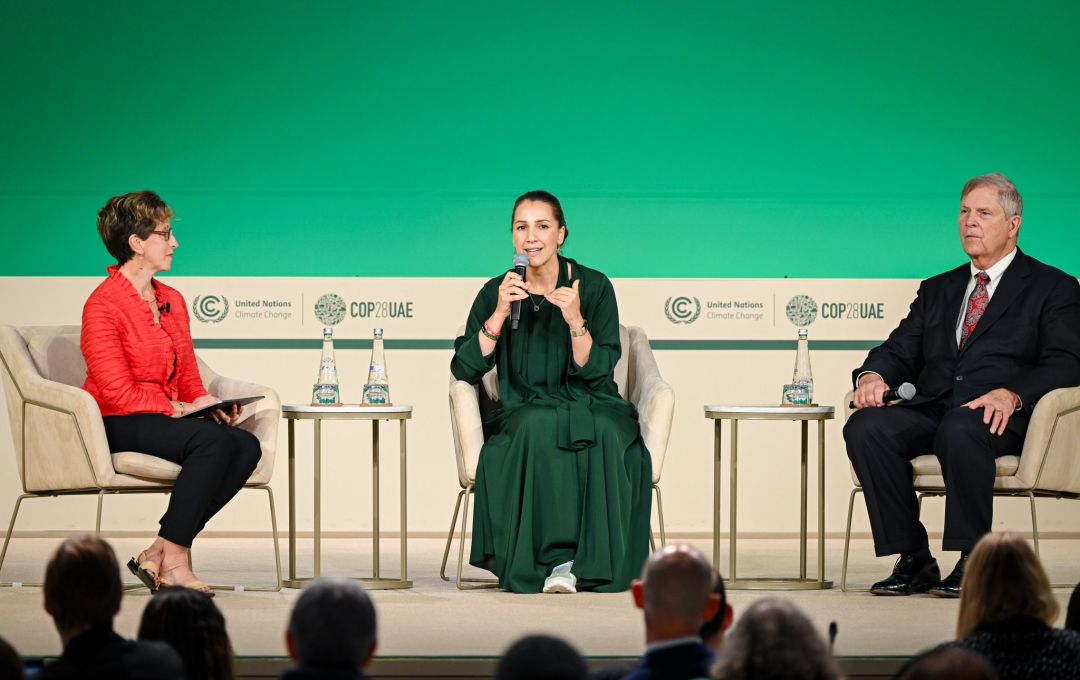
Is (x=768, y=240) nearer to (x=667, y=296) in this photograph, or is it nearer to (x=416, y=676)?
(x=667, y=296)

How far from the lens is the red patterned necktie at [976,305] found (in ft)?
16.1

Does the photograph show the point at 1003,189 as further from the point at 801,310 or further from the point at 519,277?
the point at 801,310

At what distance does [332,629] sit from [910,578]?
304 cm

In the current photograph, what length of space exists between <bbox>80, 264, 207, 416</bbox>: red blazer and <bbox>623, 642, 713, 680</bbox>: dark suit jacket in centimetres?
301

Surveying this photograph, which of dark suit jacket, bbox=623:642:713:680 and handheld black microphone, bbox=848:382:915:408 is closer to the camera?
dark suit jacket, bbox=623:642:713:680

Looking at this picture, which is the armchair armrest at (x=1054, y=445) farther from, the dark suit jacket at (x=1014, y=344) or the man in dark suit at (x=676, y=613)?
the man in dark suit at (x=676, y=613)

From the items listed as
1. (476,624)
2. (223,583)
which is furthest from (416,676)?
(223,583)

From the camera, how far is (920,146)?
21.9 ft

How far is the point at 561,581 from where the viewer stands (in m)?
4.51

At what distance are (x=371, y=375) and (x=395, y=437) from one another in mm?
1676

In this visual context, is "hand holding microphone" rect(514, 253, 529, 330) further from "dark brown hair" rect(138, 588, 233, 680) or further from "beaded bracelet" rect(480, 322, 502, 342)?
"dark brown hair" rect(138, 588, 233, 680)

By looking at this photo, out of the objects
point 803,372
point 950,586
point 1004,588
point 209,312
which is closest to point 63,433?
point 209,312

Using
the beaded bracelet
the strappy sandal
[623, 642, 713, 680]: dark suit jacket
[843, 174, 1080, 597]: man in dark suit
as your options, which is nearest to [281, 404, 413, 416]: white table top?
the beaded bracelet

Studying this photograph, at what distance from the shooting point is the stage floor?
332cm
